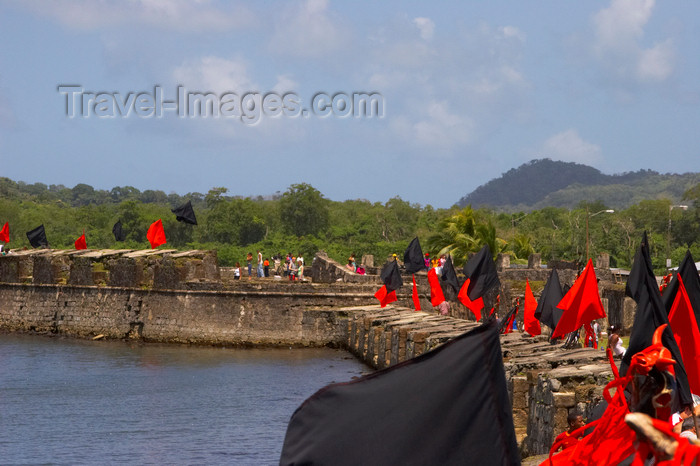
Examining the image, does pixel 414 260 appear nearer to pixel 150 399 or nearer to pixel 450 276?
pixel 450 276

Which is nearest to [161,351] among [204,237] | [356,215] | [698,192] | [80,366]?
[80,366]

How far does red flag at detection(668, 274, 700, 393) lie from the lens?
27.1 ft

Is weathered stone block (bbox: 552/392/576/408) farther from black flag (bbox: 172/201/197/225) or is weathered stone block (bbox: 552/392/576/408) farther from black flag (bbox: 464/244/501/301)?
black flag (bbox: 172/201/197/225)

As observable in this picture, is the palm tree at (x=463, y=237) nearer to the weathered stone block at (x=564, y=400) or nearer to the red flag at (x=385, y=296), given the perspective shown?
the red flag at (x=385, y=296)

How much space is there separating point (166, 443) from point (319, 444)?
57.4 ft

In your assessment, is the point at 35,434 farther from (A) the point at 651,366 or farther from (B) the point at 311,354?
(A) the point at 651,366

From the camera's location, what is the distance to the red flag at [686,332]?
325 inches

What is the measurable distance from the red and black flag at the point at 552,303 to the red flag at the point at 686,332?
39.7ft

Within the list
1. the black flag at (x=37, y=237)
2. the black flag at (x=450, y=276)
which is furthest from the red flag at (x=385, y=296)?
the black flag at (x=37, y=237)

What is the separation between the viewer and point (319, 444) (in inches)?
202

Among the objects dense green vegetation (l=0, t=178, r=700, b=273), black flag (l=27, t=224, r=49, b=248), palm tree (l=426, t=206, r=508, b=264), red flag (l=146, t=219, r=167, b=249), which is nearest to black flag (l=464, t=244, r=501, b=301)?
red flag (l=146, t=219, r=167, b=249)

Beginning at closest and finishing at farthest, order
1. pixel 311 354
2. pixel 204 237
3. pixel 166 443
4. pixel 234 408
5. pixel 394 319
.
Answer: pixel 166 443
pixel 234 408
pixel 394 319
pixel 311 354
pixel 204 237

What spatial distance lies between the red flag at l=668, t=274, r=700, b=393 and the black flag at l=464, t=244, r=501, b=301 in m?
18.2

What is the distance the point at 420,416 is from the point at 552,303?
16138 mm
